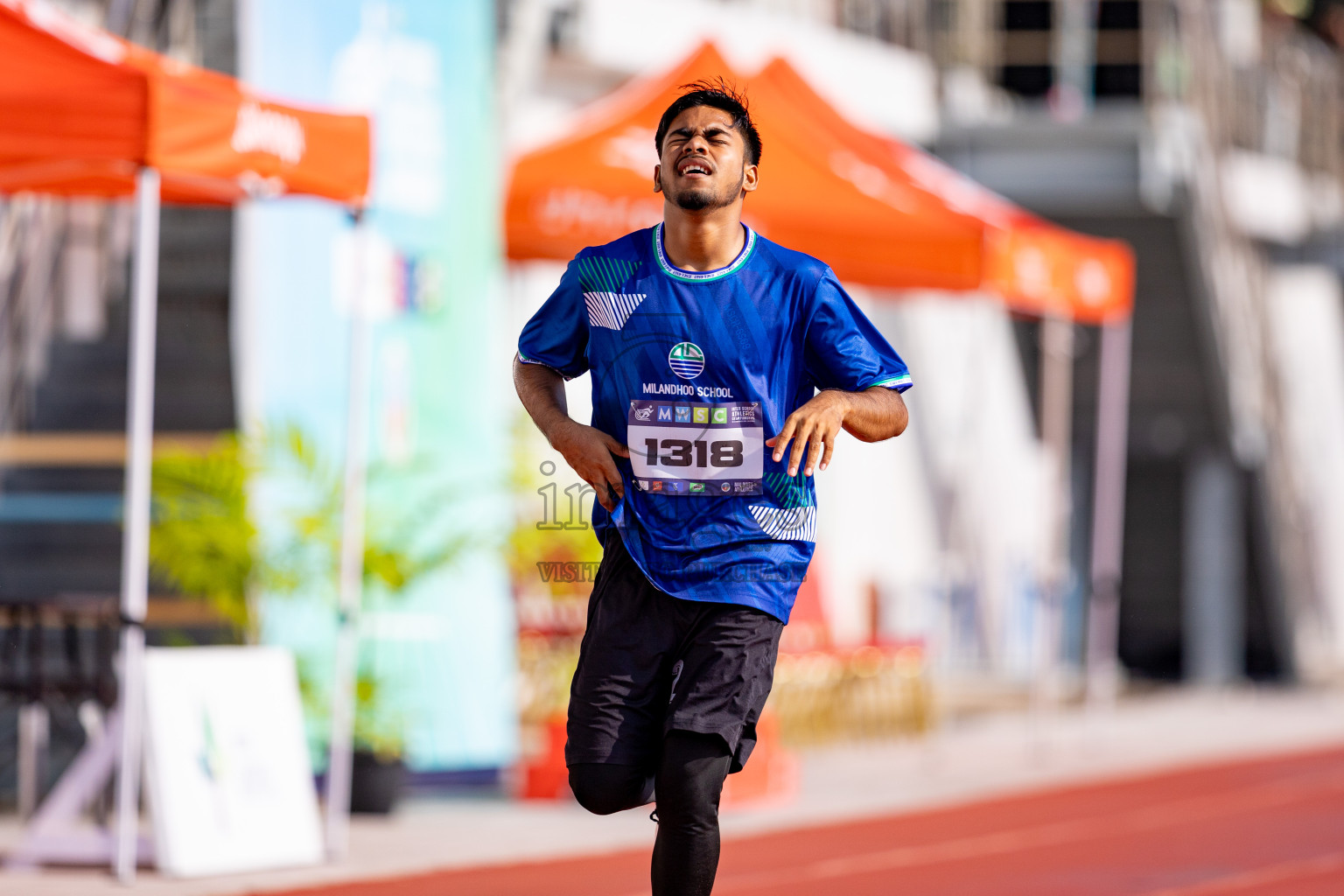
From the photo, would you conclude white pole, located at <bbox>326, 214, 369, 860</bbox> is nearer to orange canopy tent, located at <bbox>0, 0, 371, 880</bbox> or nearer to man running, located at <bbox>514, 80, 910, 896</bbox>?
orange canopy tent, located at <bbox>0, 0, 371, 880</bbox>

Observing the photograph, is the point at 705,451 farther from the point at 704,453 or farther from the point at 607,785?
the point at 607,785

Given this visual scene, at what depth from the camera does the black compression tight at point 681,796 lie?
474 cm

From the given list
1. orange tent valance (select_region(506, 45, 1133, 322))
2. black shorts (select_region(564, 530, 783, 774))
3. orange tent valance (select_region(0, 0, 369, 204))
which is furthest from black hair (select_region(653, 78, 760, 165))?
orange tent valance (select_region(506, 45, 1133, 322))

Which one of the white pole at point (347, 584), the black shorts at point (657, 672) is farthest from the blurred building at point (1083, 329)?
the black shorts at point (657, 672)

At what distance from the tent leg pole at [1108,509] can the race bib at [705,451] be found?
9.69 metres

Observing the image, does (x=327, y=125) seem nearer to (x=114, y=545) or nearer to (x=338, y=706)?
(x=338, y=706)

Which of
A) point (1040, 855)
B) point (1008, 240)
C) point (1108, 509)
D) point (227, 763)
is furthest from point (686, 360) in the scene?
point (1108, 509)

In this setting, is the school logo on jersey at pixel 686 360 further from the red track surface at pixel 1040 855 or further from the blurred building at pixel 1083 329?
the blurred building at pixel 1083 329

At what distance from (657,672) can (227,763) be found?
12.9 feet

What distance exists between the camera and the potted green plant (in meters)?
9.64

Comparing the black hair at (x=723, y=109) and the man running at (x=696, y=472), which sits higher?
the black hair at (x=723, y=109)

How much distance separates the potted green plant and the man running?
4.93m

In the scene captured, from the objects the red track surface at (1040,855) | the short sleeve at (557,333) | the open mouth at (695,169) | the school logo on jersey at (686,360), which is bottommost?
the red track surface at (1040,855)

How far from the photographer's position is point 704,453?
15.6ft
